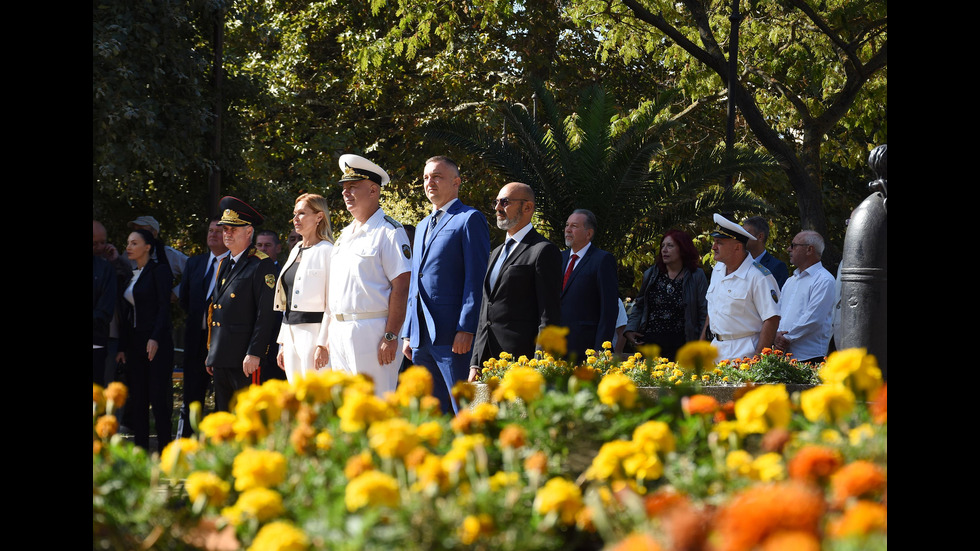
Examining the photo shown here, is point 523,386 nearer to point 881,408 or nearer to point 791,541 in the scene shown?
point 881,408

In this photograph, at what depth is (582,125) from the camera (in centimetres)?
1524

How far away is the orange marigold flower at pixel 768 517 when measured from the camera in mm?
1578

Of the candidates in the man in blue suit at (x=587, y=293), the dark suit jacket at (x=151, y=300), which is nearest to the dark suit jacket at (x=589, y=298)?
the man in blue suit at (x=587, y=293)

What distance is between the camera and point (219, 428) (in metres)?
2.64

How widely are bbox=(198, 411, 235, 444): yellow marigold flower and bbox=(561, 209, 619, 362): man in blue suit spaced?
475 cm

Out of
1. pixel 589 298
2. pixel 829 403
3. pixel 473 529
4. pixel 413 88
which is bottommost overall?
pixel 473 529

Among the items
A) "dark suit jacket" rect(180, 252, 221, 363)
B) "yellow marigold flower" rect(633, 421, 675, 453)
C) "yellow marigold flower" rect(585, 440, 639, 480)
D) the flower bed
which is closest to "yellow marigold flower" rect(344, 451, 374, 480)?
the flower bed

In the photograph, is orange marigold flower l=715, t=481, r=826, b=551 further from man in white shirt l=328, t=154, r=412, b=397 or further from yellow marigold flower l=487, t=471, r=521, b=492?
man in white shirt l=328, t=154, r=412, b=397

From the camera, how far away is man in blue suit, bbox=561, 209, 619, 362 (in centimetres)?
734

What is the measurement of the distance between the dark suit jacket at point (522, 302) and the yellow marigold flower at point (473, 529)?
410 centimetres

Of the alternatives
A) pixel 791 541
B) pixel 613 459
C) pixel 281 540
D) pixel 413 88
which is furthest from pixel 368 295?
pixel 413 88

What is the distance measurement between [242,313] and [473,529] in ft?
19.7

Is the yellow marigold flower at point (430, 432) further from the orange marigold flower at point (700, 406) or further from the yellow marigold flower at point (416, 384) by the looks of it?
the orange marigold flower at point (700, 406)

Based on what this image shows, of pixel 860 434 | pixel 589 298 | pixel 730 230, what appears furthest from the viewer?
pixel 589 298
